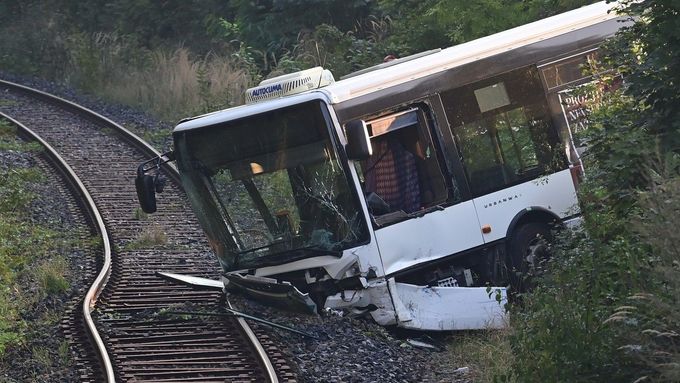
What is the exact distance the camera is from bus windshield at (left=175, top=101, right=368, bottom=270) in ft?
36.1

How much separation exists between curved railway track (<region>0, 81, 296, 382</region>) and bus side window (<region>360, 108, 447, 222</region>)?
1917 millimetres

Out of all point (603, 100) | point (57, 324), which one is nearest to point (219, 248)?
point (57, 324)

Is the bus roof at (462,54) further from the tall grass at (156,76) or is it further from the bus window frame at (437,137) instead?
the tall grass at (156,76)

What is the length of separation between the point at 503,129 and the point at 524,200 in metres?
0.77

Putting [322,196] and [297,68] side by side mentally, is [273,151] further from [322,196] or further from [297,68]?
[297,68]

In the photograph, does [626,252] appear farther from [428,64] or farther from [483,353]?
[428,64]

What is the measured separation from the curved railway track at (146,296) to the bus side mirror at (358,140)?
1.90 m

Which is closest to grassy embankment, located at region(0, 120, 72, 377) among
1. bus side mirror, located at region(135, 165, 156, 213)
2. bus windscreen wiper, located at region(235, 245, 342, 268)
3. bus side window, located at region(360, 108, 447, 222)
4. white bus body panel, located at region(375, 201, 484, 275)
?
bus side mirror, located at region(135, 165, 156, 213)

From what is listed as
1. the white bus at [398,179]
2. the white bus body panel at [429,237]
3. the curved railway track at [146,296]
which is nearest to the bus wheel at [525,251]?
the white bus at [398,179]

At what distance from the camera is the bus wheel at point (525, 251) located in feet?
38.9

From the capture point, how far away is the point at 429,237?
11305 mm

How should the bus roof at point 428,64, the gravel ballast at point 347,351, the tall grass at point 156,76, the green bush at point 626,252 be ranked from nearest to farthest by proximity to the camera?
the green bush at point 626,252 → the gravel ballast at point 347,351 → the bus roof at point 428,64 → the tall grass at point 156,76

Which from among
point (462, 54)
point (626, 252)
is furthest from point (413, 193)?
point (626, 252)

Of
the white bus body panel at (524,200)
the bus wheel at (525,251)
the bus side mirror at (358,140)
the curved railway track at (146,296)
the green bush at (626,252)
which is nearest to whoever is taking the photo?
the green bush at (626,252)
